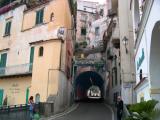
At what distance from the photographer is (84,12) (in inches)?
2921

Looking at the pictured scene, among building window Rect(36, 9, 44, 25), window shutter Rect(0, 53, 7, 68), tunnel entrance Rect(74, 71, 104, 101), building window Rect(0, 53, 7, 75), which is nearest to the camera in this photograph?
building window Rect(36, 9, 44, 25)

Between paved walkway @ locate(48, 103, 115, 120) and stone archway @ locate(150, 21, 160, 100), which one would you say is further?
paved walkway @ locate(48, 103, 115, 120)

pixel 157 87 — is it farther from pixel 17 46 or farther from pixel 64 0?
pixel 17 46

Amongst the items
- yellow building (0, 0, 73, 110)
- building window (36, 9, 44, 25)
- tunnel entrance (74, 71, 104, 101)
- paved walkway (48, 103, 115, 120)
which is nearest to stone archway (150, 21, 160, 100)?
paved walkway (48, 103, 115, 120)

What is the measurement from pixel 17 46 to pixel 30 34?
2125 millimetres

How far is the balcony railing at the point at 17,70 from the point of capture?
92.2ft

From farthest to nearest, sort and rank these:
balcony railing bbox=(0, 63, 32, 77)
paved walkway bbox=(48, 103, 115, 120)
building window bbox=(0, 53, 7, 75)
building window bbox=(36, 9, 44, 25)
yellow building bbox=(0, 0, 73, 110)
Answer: building window bbox=(0, 53, 7, 75) → building window bbox=(36, 9, 44, 25) → balcony railing bbox=(0, 63, 32, 77) → yellow building bbox=(0, 0, 73, 110) → paved walkway bbox=(48, 103, 115, 120)

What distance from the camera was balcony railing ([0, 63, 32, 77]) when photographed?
92.2 feet

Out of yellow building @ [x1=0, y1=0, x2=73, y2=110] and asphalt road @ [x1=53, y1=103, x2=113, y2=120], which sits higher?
yellow building @ [x1=0, y1=0, x2=73, y2=110]

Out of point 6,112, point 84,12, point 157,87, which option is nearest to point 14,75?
point 6,112

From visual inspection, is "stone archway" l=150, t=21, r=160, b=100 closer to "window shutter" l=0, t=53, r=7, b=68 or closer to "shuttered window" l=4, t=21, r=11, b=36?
"window shutter" l=0, t=53, r=7, b=68

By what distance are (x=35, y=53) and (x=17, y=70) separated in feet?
9.91

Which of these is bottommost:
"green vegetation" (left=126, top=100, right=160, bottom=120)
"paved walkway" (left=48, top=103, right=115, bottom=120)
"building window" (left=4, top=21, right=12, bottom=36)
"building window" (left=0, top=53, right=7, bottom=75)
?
"paved walkway" (left=48, top=103, right=115, bottom=120)

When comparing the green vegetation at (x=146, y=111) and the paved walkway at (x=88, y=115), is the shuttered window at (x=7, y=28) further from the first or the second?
the green vegetation at (x=146, y=111)
